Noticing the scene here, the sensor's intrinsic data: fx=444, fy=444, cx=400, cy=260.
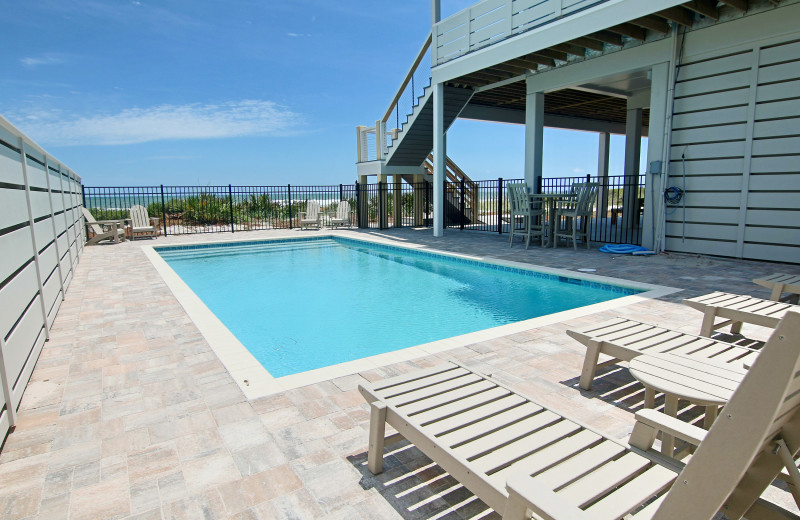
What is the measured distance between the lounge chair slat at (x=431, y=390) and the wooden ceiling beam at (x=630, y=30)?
8.06 metres

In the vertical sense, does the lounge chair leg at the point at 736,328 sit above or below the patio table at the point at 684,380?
below

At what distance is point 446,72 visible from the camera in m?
11.2

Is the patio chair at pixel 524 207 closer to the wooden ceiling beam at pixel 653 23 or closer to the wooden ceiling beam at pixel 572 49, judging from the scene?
the wooden ceiling beam at pixel 572 49

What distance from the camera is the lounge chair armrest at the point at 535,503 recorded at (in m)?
1.11

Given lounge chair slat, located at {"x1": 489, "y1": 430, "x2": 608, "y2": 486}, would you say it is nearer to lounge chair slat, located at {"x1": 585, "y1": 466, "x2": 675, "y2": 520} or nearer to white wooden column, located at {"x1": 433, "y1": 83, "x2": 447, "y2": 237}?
lounge chair slat, located at {"x1": 585, "y1": 466, "x2": 675, "y2": 520}

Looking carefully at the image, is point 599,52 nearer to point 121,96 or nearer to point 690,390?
point 690,390

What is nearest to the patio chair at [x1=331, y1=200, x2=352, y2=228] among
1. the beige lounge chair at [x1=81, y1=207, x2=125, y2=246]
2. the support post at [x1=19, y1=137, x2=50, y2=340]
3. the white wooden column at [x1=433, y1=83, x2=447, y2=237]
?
the white wooden column at [x1=433, y1=83, x2=447, y2=237]

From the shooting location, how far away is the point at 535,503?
1.15 meters

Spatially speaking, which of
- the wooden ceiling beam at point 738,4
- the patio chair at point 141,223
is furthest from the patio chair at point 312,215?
the wooden ceiling beam at point 738,4

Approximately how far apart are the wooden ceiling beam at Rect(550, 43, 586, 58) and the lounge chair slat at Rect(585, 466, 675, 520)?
901 cm

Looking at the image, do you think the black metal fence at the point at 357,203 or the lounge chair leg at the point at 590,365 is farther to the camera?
the black metal fence at the point at 357,203

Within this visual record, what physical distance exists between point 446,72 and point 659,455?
11.0 metres

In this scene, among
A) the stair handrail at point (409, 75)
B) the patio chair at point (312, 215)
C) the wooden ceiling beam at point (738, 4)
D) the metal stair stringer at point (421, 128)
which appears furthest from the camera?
the patio chair at point (312, 215)

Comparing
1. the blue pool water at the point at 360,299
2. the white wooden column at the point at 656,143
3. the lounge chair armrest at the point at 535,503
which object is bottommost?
the blue pool water at the point at 360,299
